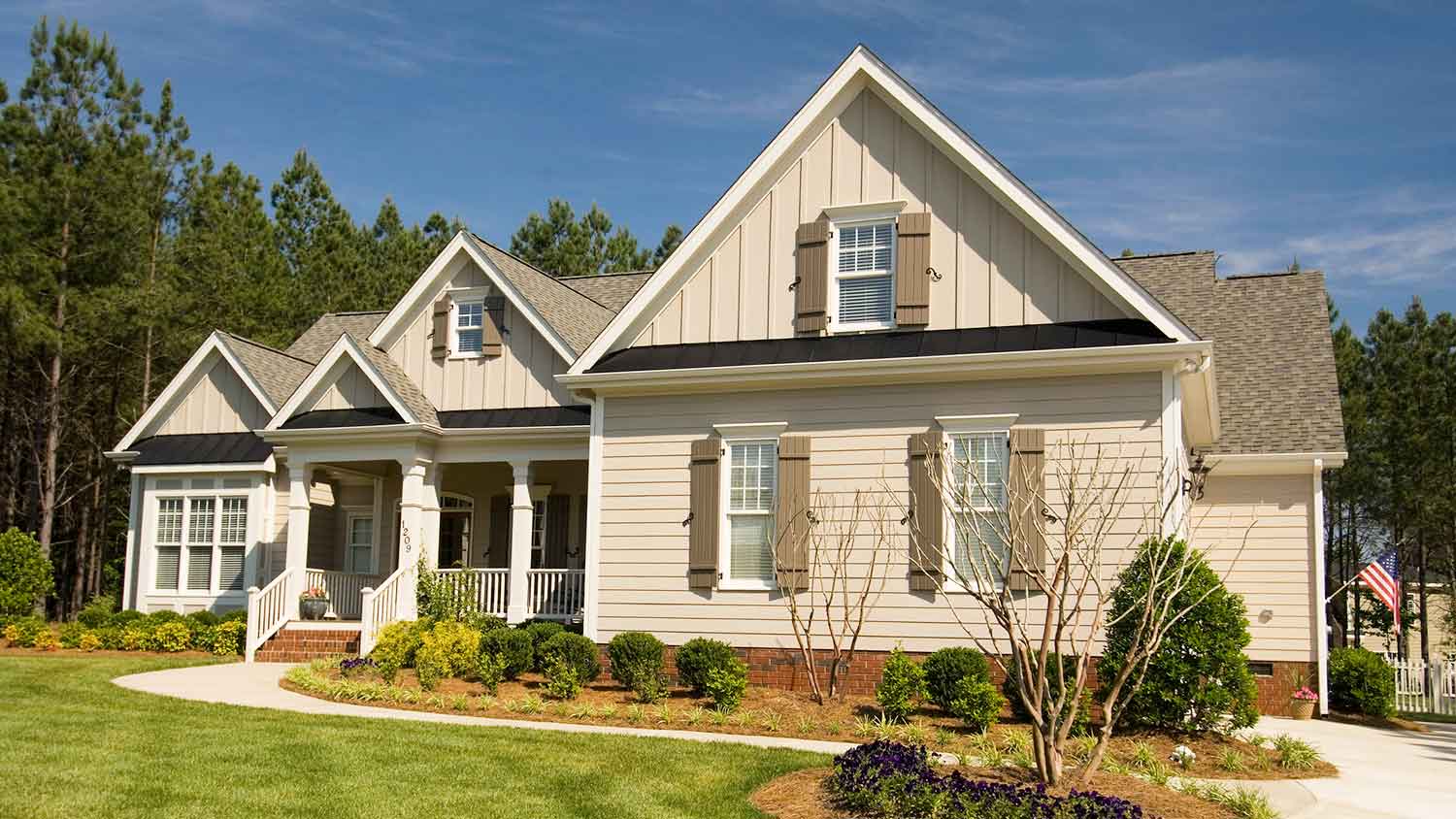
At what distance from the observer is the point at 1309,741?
1386 cm

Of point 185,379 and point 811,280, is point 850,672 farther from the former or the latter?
point 185,379

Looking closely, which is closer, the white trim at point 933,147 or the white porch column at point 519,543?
the white trim at point 933,147

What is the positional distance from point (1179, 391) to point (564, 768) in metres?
8.51

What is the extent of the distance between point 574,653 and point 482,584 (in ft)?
16.2

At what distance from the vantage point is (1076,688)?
921cm

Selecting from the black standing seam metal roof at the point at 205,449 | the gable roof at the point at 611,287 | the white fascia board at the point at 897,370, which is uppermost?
the gable roof at the point at 611,287

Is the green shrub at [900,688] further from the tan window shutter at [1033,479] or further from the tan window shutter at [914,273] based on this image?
the tan window shutter at [914,273]

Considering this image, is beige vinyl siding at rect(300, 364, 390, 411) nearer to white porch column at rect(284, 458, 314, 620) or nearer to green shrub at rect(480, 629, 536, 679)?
white porch column at rect(284, 458, 314, 620)

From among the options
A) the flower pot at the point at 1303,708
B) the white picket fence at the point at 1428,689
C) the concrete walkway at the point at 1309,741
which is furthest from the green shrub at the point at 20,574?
the white picket fence at the point at 1428,689

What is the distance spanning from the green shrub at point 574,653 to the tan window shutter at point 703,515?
162cm

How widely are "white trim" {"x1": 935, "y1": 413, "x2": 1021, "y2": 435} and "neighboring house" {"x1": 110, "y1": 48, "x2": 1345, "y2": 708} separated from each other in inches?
1.1

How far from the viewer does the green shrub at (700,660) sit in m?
14.7

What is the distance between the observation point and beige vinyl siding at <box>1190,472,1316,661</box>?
17328 millimetres

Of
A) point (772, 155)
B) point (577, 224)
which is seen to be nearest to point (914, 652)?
point (772, 155)
